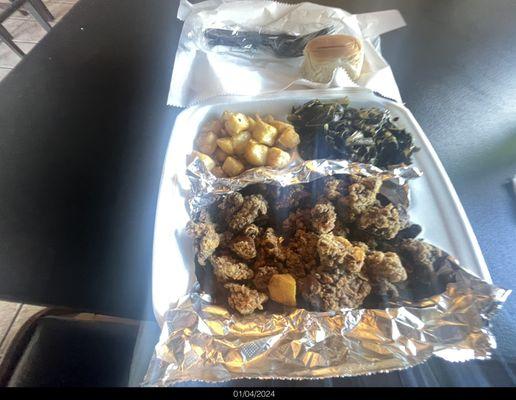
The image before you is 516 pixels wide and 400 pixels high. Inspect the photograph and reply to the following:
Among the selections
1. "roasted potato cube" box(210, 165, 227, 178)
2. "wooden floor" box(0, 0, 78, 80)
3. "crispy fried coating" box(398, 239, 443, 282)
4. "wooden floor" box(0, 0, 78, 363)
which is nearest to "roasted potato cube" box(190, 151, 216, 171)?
"roasted potato cube" box(210, 165, 227, 178)

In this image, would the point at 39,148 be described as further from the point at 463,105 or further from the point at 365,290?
the point at 463,105

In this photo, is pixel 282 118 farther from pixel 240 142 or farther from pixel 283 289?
pixel 283 289

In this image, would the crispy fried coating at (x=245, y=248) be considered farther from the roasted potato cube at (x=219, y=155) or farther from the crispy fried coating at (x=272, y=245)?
the roasted potato cube at (x=219, y=155)

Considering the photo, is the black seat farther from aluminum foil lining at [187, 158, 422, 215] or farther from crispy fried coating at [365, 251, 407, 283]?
crispy fried coating at [365, 251, 407, 283]

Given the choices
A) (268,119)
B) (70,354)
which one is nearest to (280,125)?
(268,119)

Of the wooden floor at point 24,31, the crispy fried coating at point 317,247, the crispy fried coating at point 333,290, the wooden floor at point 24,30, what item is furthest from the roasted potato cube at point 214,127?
the wooden floor at point 24,30
